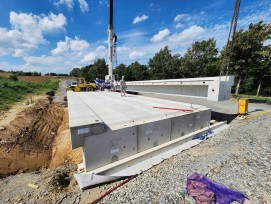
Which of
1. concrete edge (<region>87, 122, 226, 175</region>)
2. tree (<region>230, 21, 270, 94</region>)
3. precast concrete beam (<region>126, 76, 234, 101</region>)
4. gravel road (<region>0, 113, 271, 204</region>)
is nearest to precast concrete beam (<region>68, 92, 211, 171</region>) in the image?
concrete edge (<region>87, 122, 226, 175</region>)

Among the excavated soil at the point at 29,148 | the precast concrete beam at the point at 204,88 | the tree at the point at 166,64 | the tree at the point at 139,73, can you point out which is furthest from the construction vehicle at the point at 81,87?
the tree at the point at 139,73

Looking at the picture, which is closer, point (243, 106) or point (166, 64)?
point (243, 106)

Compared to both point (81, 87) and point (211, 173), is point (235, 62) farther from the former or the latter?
point (81, 87)

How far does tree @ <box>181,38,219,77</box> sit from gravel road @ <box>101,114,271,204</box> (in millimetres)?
28698

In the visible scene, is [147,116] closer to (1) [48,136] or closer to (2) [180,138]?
(2) [180,138]

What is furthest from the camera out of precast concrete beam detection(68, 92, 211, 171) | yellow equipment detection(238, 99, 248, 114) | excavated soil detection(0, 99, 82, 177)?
yellow equipment detection(238, 99, 248, 114)

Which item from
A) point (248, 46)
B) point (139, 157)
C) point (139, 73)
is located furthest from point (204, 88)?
point (139, 73)

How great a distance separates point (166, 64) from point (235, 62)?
22.2 metres

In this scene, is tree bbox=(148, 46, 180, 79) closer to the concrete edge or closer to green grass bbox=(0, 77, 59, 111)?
green grass bbox=(0, 77, 59, 111)

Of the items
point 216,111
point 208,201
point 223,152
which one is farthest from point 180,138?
point 216,111

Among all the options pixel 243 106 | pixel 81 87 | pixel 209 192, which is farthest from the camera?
pixel 81 87

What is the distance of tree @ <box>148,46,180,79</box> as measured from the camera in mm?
37094

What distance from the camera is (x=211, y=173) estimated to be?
3.07 meters

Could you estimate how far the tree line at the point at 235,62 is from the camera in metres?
15.1
